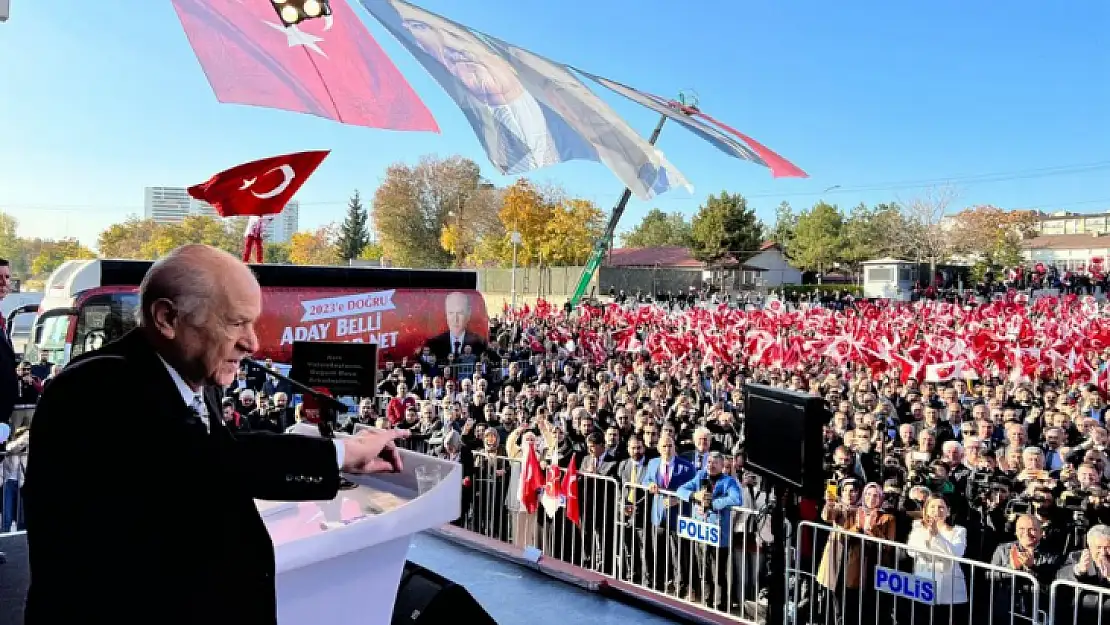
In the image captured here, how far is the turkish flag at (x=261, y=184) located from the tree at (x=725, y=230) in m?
63.6

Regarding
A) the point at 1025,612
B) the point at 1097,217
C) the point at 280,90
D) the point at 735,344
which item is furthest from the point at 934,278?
the point at 1097,217

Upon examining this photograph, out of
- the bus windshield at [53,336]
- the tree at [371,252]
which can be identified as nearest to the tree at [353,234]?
the tree at [371,252]

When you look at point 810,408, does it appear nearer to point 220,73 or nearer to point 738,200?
point 220,73

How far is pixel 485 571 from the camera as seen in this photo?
14.3 feet

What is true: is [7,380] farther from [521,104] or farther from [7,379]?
[521,104]

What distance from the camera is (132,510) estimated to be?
151 cm

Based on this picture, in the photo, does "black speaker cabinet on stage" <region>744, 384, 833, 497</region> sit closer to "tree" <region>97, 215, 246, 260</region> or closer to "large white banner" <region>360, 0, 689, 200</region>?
"large white banner" <region>360, 0, 689, 200</region>

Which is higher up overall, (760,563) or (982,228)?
(982,228)

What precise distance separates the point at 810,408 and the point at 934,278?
49.0 meters

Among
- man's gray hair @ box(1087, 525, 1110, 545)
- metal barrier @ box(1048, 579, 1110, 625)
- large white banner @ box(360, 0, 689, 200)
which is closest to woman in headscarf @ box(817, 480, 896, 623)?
metal barrier @ box(1048, 579, 1110, 625)

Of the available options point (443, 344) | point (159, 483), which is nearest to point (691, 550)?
point (159, 483)

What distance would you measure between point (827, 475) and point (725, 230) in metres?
62.7

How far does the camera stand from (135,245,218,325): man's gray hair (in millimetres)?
1608

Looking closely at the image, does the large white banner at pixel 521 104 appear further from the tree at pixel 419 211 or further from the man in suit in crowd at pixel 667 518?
the tree at pixel 419 211
